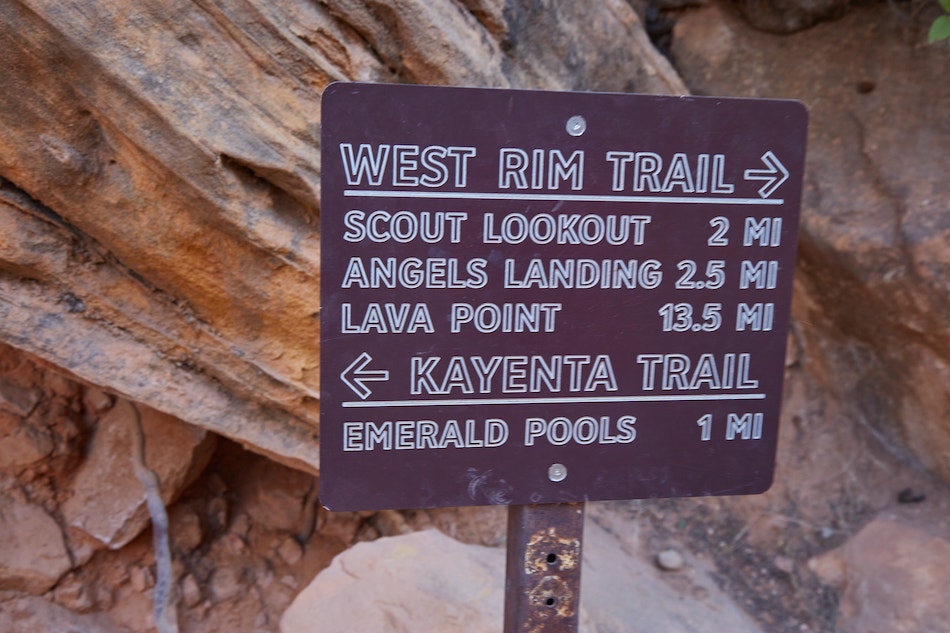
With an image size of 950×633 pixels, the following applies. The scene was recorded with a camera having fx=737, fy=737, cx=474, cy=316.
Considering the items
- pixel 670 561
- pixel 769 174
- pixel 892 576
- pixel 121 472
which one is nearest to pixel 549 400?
pixel 769 174

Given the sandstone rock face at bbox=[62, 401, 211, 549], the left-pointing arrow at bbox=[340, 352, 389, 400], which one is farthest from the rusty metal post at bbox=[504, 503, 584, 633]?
the sandstone rock face at bbox=[62, 401, 211, 549]

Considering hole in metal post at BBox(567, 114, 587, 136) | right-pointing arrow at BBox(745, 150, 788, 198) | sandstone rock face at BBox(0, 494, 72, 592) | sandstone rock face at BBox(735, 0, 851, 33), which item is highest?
sandstone rock face at BBox(735, 0, 851, 33)

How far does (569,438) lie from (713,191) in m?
0.60

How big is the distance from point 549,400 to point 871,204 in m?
2.13

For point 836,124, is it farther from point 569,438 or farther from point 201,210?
point 201,210

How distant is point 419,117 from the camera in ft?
4.73

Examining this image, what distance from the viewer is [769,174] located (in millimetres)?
1565

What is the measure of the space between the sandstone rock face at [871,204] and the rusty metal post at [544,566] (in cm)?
195

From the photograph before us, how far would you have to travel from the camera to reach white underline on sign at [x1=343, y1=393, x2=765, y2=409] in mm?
1497

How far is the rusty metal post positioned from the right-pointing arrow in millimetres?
796

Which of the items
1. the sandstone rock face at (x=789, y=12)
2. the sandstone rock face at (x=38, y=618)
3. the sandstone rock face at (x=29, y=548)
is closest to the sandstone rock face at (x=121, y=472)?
the sandstone rock face at (x=29, y=548)

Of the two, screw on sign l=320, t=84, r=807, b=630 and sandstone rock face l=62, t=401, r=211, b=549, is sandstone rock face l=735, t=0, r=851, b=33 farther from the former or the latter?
sandstone rock face l=62, t=401, r=211, b=549

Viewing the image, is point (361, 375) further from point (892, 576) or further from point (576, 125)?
point (892, 576)

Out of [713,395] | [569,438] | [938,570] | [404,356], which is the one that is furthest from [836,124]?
[404,356]
